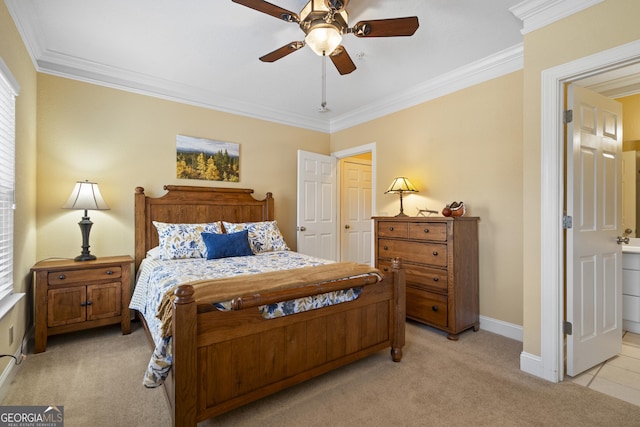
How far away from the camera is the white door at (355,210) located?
5.37 m

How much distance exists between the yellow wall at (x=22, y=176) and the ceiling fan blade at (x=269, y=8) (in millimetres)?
1661

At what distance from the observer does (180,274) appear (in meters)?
2.27

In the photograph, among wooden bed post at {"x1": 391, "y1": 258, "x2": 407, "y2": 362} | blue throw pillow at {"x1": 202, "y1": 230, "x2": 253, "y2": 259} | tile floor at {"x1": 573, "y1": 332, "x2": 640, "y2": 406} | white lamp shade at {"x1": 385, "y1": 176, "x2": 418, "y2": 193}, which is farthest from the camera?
white lamp shade at {"x1": 385, "y1": 176, "x2": 418, "y2": 193}

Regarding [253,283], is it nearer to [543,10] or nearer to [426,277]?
[426,277]

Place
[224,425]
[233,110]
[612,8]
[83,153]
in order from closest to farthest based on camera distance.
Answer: [224,425] < [612,8] < [83,153] < [233,110]

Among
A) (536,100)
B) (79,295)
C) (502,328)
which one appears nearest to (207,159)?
(79,295)

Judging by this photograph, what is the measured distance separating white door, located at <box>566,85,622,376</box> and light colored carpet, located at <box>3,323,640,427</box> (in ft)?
1.52

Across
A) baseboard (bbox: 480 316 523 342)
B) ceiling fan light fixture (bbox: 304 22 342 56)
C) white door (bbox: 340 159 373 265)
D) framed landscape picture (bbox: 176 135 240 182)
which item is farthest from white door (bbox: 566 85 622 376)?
framed landscape picture (bbox: 176 135 240 182)

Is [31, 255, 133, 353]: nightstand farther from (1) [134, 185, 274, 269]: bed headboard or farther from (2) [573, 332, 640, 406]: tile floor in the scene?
(2) [573, 332, 640, 406]: tile floor

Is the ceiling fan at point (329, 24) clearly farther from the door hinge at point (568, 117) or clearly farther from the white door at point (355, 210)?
the white door at point (355, 210)

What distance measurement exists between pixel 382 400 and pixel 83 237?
301 cm

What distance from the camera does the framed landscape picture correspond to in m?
3.67

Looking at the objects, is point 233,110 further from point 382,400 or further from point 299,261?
point 382,400

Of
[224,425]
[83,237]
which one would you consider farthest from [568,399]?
[83,237]
